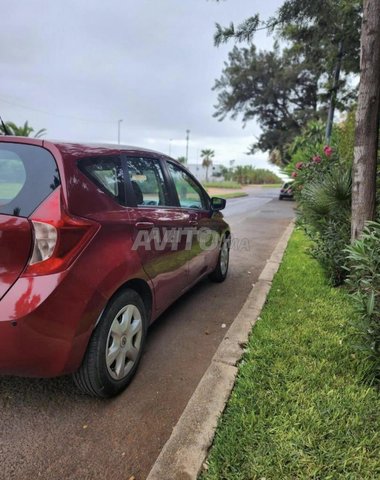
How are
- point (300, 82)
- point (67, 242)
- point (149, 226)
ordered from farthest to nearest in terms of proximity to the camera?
point (300, 82) < point (149, 226) < point (67, 242)

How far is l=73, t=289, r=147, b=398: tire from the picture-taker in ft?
6.73

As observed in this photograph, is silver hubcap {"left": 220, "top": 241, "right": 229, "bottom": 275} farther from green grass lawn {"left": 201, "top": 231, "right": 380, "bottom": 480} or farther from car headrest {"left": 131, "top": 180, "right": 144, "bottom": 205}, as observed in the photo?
car headrest {"left": 131, "top": 180, "right": 144, "bottom": 205}

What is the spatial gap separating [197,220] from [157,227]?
99 cm

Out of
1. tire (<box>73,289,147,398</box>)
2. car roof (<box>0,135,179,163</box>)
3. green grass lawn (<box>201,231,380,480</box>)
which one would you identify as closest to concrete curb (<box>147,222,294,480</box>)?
green grass lawn (<box>201,231,380,480</box>)

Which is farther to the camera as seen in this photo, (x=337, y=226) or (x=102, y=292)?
(x=337, y=226)

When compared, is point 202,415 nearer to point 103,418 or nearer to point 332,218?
point 103,418

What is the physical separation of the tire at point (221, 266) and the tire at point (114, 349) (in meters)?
2.15

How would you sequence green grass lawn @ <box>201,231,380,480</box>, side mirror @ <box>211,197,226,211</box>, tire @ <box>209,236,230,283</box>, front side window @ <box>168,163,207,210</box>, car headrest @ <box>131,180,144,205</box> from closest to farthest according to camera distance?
1. green grass lawn @ <box>201,231,380,480</box>
2. car headrest @ <box>131,180,144,205</box>
3. front side window @ <box>168,163,207,210</box>
4. side mirror @ <box>211,197,226,211</box>
5. tire @ <box>209,236,230,283</box>

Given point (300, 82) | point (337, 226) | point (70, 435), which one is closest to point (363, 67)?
point (337, 226)

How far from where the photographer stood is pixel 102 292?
2002 millimetres

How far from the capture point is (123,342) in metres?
2.29

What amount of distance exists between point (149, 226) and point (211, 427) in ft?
4.73

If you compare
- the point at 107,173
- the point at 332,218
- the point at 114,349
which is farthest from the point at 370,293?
the point at 332,218

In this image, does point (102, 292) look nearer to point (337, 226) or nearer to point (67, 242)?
point (67, 242)
